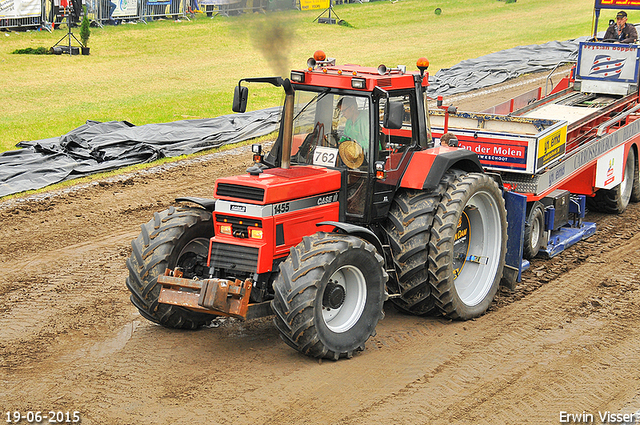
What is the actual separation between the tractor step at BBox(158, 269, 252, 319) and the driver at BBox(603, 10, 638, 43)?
11349 mm

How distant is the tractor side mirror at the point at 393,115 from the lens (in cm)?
691

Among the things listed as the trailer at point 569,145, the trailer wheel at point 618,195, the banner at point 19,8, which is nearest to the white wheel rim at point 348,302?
the trailer at point 569,145

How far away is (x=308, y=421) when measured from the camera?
232 inches

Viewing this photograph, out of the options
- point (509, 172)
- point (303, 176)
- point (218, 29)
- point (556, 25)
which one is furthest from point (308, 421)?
point (556, 25)

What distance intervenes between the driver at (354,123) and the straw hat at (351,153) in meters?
0.04

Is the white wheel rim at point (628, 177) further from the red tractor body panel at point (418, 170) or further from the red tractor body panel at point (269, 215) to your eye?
the red tractor body panel at point (269, 215)

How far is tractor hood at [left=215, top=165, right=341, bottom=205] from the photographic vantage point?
22.5ft

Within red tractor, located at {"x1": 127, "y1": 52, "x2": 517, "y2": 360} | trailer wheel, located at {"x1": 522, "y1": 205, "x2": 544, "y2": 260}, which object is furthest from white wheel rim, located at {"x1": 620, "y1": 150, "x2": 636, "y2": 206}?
red tractor, located at {"x1": 127, "y1": 52, "x2": 517, "y2": 360}

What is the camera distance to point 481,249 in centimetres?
865

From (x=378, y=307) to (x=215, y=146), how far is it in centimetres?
991

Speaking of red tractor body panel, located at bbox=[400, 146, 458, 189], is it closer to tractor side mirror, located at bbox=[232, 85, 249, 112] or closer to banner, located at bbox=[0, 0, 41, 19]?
tractor side mirror, located at bbox=[232, 85, 249, 112]

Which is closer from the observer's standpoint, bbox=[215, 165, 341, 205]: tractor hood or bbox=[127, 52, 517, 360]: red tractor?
bbox=[127, 52, 517, 360]: red tractor

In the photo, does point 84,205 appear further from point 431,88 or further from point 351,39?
point 351,39

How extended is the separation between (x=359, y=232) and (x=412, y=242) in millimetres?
701
